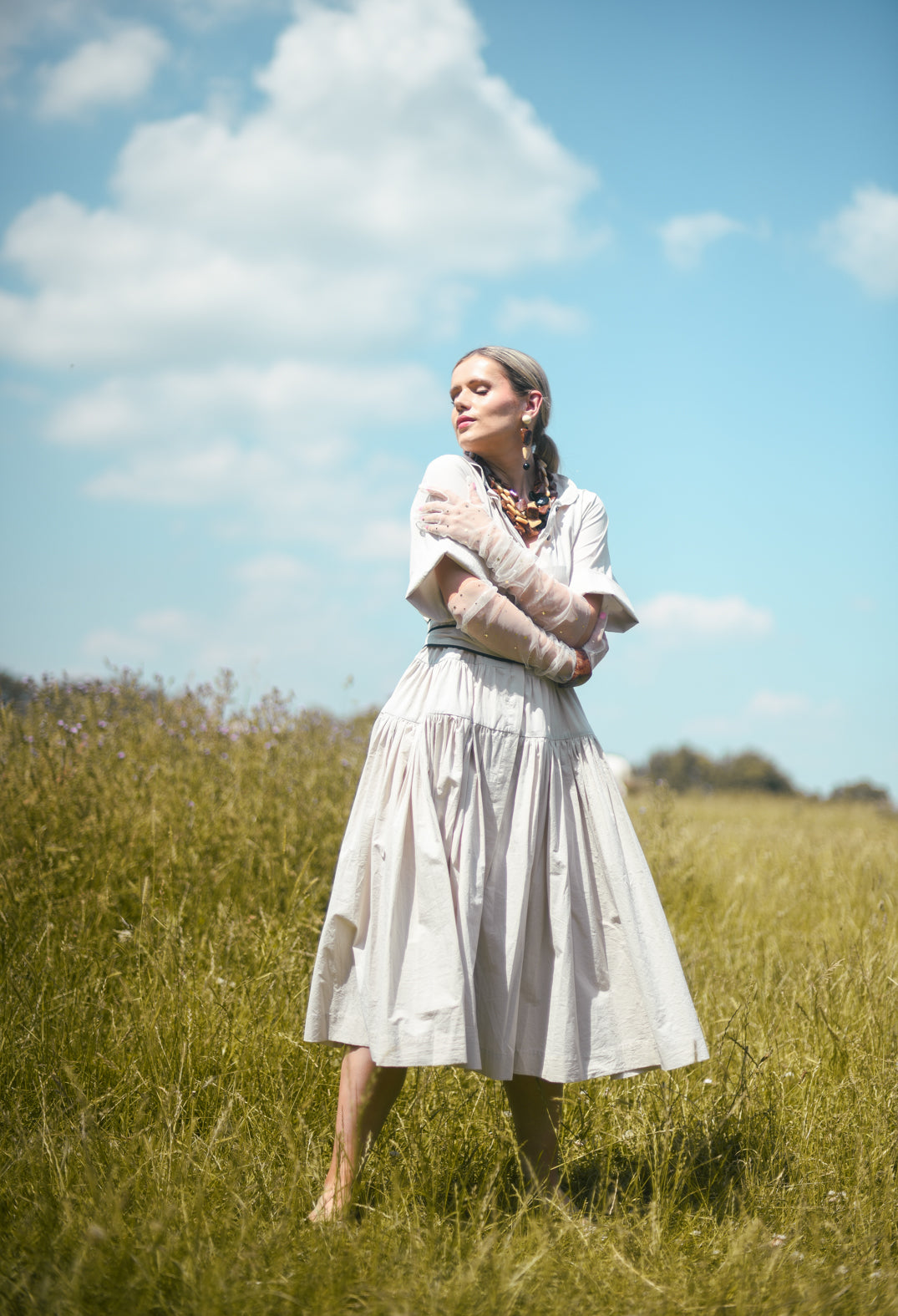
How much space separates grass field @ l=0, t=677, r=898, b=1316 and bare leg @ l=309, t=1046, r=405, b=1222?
6cm

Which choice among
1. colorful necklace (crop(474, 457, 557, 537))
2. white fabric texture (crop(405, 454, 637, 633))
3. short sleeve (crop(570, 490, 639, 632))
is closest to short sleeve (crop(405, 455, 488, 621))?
white fabric texture (crop(405, 454, 637, 633))

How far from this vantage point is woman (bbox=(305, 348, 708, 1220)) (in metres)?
2.19

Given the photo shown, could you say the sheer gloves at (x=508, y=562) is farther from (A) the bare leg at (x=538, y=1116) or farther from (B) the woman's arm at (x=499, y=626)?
(A) the bare leg at (x=538, y=1116)

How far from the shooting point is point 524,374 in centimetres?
259

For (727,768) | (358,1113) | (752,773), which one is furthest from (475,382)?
(727,768)

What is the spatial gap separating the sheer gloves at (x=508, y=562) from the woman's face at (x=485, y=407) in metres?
0.19

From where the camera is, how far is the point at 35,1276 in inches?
69.8

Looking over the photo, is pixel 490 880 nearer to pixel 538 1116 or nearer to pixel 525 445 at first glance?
pixel 538 1116

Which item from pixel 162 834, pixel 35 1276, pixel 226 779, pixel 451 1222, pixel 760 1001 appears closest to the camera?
pixel 35 1276

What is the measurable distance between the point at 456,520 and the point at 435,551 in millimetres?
89

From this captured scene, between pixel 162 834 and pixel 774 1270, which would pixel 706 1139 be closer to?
pixel 774 1270

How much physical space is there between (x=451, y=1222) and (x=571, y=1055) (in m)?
0.43

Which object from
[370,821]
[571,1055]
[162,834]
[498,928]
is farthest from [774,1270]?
[162,834]

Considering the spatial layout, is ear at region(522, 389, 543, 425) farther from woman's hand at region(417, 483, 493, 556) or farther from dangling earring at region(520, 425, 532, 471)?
woman's hand at region(417, 483, 493, 556)
